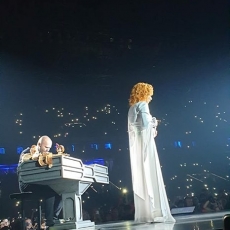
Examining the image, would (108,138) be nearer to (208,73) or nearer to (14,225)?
(208,73)

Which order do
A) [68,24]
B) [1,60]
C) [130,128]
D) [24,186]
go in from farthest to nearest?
[1,60]
[68,24]
[130,128]
[24,186]

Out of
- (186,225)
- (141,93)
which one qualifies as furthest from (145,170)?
(186,225)

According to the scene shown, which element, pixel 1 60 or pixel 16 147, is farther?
pixel 16 147

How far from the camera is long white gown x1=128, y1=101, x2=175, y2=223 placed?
3.65 meters

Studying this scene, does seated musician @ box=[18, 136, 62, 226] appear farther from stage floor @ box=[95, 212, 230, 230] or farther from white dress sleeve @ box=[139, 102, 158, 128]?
white dress sleeve @ box=[139, 102, 158, 128]

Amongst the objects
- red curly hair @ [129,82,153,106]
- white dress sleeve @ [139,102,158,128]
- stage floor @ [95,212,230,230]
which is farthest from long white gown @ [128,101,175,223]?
stage floor @ [95,212,230,230]

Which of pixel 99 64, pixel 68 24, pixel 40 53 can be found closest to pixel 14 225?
pixel 68 24

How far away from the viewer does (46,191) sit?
3764 mm

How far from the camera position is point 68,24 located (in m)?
10.2

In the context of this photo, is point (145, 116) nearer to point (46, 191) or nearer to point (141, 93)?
point (141, 93)

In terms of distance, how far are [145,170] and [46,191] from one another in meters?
1.18

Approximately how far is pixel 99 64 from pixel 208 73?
14.5ft

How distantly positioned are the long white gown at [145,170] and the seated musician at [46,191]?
0.99 metres

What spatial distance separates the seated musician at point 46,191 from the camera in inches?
136
